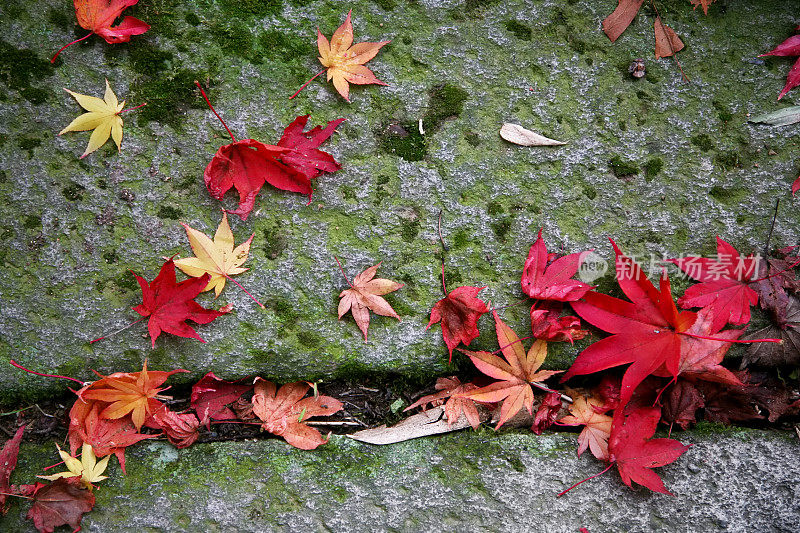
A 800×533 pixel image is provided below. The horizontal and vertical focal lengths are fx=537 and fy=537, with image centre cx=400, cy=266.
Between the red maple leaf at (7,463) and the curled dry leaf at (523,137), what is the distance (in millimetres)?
1928

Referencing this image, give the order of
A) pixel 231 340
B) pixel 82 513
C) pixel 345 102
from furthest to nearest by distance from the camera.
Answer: pixel 345 102 < pixel 231 340 < pixel 82 513

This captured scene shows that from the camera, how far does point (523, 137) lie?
6.44 ft

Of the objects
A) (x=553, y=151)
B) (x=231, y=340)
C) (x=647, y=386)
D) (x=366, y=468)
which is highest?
(x=553, y=151)

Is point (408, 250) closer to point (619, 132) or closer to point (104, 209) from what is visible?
point (619, 132)

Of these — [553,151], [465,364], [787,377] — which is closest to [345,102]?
→ [553,151]

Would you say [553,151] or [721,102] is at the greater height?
→ [721,102]

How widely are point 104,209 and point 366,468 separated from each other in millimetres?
1243

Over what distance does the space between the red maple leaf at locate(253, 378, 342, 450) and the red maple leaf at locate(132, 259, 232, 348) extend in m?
0.29

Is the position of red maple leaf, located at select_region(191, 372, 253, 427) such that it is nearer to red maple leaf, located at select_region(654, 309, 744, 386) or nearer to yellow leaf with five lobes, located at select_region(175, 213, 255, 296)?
yellow leaf with five lobes, located at select_region(175, 213, 255, 296)

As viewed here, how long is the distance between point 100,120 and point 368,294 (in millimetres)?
1091

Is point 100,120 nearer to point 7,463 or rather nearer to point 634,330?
point 7,463

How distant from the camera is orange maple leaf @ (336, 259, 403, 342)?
183cm

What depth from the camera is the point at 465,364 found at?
1870 mm

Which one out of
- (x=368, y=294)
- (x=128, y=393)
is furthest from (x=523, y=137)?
(x=128, y=393)
